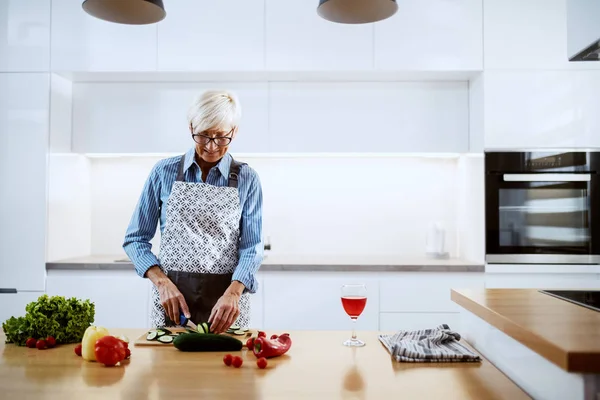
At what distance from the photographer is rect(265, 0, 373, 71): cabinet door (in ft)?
11.3

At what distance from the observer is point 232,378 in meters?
1.29

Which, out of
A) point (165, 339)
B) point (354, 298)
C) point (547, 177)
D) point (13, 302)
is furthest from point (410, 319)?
point (13, 302)

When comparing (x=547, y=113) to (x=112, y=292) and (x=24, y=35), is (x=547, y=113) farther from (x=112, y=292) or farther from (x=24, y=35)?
(x=24, y=35)

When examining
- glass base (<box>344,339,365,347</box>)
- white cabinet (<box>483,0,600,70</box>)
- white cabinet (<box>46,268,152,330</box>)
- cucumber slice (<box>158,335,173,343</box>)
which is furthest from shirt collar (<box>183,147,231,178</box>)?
white cabinet (<box>483,0,600,70</box>)

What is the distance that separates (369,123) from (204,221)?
1793 mm

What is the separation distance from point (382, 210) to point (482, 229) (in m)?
0.79

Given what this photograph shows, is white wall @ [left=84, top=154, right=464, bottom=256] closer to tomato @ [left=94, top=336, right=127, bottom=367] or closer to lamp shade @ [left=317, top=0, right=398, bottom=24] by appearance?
lamp shade @ [left=317, top=0, right=398, bottom=24]

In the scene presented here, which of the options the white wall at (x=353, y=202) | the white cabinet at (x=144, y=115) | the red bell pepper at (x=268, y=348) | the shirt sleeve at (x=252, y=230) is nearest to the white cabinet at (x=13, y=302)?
the white cabinet at (x=144, y=115)

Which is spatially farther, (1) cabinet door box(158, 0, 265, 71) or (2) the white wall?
(2) the white wall

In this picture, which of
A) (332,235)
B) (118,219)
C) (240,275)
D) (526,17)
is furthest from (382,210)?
(240,275)

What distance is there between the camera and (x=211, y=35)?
3484mm

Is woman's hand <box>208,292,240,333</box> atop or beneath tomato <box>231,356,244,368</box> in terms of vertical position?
atop

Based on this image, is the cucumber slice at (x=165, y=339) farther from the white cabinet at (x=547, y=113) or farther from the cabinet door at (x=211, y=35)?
the white cabinet at (x=547, y=113)

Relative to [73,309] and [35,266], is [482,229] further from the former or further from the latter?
[35,266]
